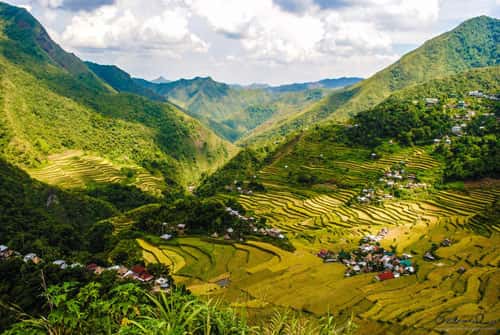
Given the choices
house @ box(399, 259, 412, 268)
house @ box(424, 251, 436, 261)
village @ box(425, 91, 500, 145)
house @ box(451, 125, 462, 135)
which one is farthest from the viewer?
house @ box(451, 125, 462, 135)

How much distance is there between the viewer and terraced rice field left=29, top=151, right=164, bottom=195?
6794cm

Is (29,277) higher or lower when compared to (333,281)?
higher

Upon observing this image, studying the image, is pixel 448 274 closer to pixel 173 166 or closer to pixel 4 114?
pixel 4 114

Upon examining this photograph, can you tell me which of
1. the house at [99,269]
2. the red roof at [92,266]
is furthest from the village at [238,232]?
the house at [99,269]

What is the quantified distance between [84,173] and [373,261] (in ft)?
200

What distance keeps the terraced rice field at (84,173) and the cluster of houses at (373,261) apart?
48.6 meters

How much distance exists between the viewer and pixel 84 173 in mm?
72812

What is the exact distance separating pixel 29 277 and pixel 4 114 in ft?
219

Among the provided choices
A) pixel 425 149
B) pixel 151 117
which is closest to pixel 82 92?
pixel 151 117

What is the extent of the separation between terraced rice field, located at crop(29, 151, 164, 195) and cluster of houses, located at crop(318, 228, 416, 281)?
1912 inches

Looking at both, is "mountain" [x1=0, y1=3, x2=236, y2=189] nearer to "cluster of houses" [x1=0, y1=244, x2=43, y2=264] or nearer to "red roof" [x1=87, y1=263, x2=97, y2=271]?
"cluster of houses" [x1=0, y1=244, x2=43, y2=264]

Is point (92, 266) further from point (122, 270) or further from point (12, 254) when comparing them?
point (12, 254)

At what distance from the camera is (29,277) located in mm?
23156

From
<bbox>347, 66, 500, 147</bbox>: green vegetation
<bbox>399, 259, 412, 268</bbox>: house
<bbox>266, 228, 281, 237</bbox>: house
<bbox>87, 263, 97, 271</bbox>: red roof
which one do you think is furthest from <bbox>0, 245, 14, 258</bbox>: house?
<bbox>347, 66, 500, 147</bbox>: green vegetation
